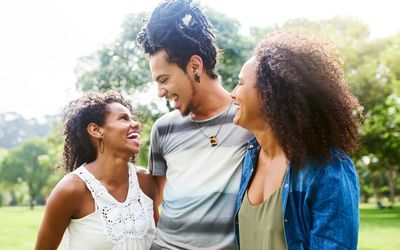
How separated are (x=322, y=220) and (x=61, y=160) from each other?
234cm

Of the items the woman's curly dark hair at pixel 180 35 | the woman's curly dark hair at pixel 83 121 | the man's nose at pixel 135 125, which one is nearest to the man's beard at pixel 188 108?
the woman's curly dark hair at pixel 180 35

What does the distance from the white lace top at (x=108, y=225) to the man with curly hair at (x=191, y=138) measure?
15 cm

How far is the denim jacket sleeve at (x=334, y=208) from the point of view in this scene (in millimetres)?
2379

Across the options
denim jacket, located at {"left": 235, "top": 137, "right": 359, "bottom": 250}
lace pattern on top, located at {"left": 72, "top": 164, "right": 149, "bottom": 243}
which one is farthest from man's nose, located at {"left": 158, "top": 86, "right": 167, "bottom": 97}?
denim jacket, located at {"left": 235, "top": 137, "right": 359, "bottom": 250}

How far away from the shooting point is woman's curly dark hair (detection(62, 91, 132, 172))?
3.82 meters

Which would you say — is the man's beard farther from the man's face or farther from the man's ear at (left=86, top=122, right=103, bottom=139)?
the man's ear at (left=86, top=122, right=103, bottom=139)

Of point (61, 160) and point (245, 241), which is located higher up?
point (61, 160)

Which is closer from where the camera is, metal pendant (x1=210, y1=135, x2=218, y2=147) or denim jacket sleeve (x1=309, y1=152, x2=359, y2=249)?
denim jacket sleeve (x1=309, y1=152, x2=359, y2=249)

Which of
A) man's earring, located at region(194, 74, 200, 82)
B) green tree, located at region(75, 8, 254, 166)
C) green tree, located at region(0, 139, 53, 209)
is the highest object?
green tree, located at region(75, 8, 254, 166)

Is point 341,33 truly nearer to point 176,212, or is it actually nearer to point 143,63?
point 143,63

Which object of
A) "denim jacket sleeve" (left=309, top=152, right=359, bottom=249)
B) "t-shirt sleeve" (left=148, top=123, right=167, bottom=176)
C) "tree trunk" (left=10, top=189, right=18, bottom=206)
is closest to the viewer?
Result: "denim jacket sleeve" (left=309, top=152, right=359, bottom=249)

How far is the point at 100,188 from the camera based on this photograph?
3.57 metres

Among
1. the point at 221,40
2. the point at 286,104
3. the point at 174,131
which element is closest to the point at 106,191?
the point at 174,131

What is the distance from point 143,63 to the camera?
52.2 feet
